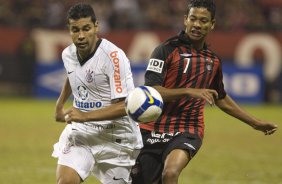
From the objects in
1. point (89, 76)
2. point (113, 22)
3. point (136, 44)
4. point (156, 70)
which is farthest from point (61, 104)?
point (113, 22)

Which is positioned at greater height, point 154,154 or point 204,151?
point 154,154

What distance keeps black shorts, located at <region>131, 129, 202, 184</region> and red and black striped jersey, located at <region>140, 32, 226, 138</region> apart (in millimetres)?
69

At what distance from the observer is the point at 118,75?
6094 mm

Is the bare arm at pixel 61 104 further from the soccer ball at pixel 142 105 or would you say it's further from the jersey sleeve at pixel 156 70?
the soccer ball at pixel 142 105

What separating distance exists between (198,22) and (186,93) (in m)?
0.84

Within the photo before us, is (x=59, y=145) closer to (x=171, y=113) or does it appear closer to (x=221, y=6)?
(x=171, y=113)

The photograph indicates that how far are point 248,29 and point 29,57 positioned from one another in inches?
252

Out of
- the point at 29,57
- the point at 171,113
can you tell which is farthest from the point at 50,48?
the point at 171,113

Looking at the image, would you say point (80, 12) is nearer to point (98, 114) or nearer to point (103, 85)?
point (103, 85)

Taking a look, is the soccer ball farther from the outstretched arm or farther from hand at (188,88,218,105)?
the outstretched arm

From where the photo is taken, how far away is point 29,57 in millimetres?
20438

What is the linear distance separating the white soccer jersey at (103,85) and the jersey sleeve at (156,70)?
0.36m

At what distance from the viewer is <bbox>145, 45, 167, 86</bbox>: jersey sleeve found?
654 cm

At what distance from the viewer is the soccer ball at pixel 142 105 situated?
19.0 ft
